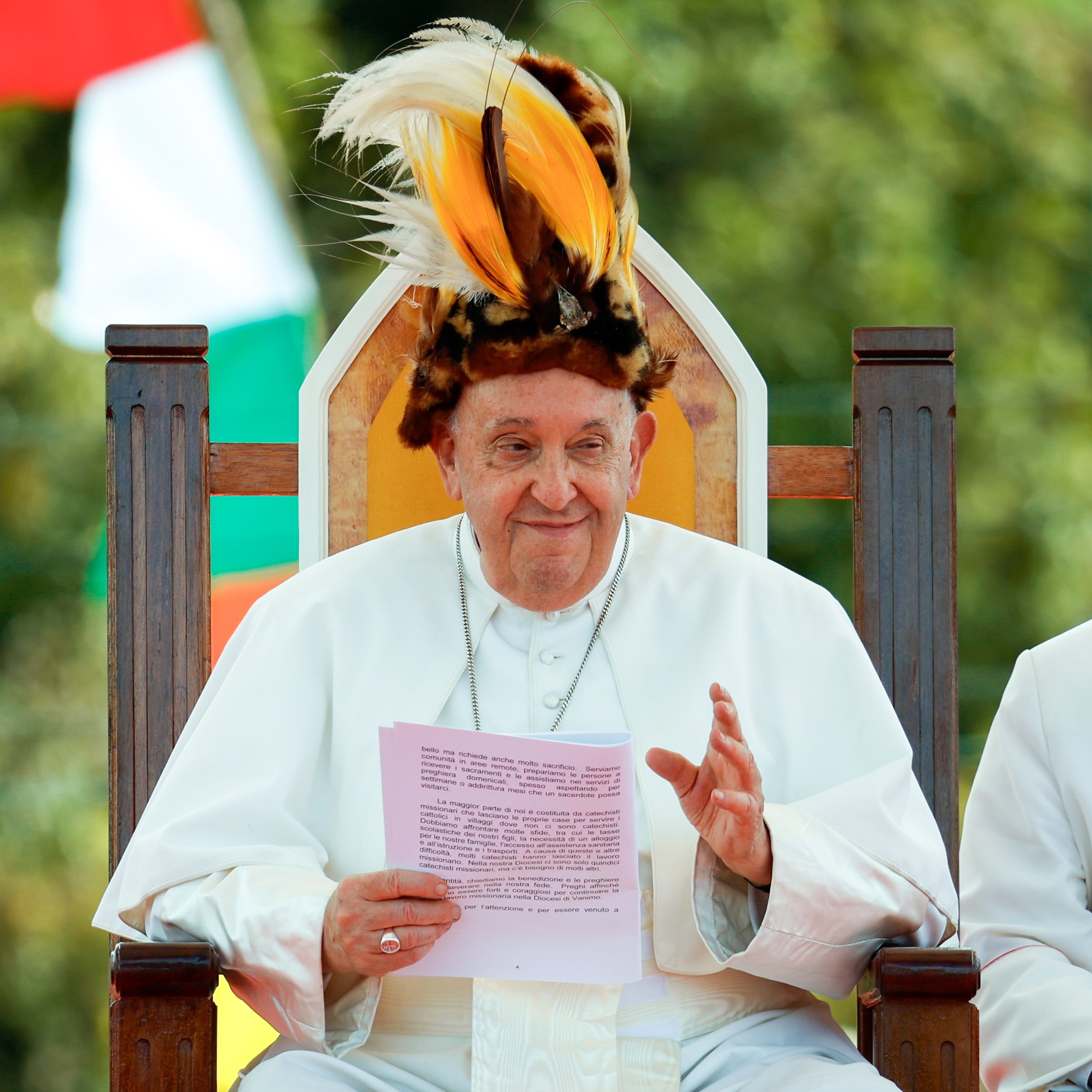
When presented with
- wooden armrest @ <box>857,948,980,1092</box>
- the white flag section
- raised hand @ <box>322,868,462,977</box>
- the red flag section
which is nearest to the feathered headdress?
raised hand @ <box>322,868,462,977</box>

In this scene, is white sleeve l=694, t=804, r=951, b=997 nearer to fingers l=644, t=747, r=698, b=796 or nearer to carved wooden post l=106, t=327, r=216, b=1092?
fingers l=644, t=747, r=698, b=796

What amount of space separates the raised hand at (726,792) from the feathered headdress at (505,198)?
0.72 metres

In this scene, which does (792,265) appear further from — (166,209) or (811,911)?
(811,911)

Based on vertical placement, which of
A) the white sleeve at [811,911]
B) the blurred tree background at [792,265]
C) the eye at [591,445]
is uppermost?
the blurred tree background at [792,265]

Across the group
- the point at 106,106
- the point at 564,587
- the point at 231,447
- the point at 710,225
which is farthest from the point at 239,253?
the point at 564,587

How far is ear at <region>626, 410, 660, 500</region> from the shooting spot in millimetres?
2709

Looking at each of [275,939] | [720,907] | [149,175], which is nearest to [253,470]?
[275,939]

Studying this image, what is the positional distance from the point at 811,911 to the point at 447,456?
1018mm

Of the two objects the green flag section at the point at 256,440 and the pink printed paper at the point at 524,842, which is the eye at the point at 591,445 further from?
the green flag section at the point at 256,440

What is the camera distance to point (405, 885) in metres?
2.04

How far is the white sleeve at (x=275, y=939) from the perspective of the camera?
221cm

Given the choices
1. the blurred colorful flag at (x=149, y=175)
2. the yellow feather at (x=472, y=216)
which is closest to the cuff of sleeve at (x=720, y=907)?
the yellow feather at (x=472, y=216)

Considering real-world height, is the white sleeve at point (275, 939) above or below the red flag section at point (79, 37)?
below

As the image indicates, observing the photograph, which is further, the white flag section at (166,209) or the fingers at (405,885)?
the white flag section at (166,209)
